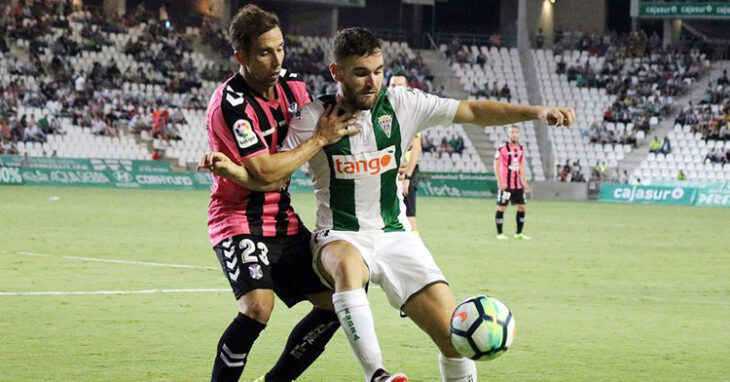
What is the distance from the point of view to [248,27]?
6160 mm

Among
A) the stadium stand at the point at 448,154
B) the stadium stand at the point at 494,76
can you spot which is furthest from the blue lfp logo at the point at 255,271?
the stadium stand at the point at 494,76

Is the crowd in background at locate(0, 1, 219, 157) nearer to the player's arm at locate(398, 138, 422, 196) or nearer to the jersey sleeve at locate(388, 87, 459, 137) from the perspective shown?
the player's arm at locate(398, 138, 422, 196)

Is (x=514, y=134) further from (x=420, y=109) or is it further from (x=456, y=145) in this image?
(x=456, y=145)

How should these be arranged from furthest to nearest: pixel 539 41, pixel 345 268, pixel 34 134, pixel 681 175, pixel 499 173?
pixel 539 41
pixel 681 175
pixel 34 134
pixel 499 173
pixel 345 268

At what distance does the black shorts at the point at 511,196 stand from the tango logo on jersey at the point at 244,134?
50.3 feet

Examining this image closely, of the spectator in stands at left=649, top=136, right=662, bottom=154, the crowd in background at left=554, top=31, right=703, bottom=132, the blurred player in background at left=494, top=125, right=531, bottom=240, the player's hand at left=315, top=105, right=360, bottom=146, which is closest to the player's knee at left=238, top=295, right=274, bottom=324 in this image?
the player's hand at left=315, top=105, right=360, bottom=146

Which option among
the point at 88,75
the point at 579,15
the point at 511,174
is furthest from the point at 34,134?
the point at 579,15

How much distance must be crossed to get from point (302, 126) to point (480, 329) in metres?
1.52

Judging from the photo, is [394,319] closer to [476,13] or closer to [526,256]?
[526,256]

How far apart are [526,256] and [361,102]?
36.0 feet

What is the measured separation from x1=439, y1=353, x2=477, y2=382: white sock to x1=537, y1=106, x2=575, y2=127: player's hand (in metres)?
1.30

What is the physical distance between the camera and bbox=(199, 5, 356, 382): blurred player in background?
19.7ft

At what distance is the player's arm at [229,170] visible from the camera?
5.82 metres

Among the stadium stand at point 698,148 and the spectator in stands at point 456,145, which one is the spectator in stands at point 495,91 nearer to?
the spectator in stands at point 456,145
